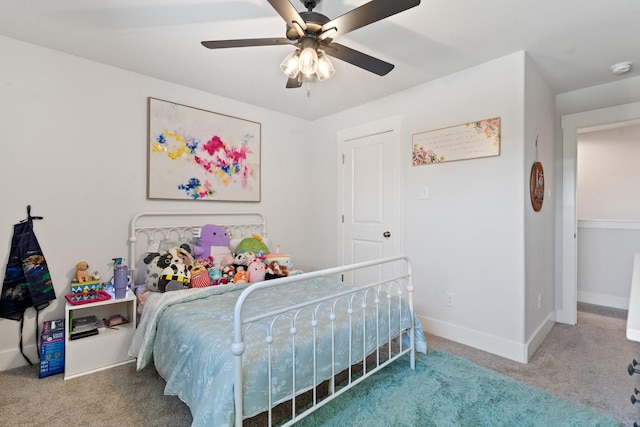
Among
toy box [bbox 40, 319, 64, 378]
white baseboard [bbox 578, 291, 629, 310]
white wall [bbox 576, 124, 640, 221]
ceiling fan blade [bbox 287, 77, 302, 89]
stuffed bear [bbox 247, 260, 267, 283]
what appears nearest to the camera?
ceiling fan blade [bbox 287, 77, 302, 89]

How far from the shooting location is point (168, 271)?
236 cm

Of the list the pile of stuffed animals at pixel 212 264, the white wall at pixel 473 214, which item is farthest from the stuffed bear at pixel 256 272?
the white wall at pixel 473 214

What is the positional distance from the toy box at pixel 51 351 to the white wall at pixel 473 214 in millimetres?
2946

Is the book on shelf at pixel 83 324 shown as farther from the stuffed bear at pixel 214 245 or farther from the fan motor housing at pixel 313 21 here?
the fan motor housing at pixel 313 21

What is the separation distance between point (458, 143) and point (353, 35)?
1.31 m

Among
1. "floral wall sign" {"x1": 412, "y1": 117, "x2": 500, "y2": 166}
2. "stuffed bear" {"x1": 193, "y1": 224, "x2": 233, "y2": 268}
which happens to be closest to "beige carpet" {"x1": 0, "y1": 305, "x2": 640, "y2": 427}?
"stuffed bear" {"x1": 193, "y1": 224, "x2": 233, "y2": 268}

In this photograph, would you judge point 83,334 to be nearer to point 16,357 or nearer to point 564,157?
point 16,357

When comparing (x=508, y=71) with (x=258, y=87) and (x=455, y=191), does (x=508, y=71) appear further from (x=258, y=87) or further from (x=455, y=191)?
(x=258, y=87)

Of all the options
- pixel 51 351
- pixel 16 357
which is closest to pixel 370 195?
pixel 51 351

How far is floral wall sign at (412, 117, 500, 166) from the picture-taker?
2488mm

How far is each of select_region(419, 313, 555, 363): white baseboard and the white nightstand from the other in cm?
258

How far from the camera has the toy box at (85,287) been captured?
2223 millimetres

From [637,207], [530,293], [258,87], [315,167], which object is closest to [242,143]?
[258,87]

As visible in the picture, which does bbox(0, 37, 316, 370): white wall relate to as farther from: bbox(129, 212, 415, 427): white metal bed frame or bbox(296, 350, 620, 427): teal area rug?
bbox(296, 350, 620, 427): teal area rug
